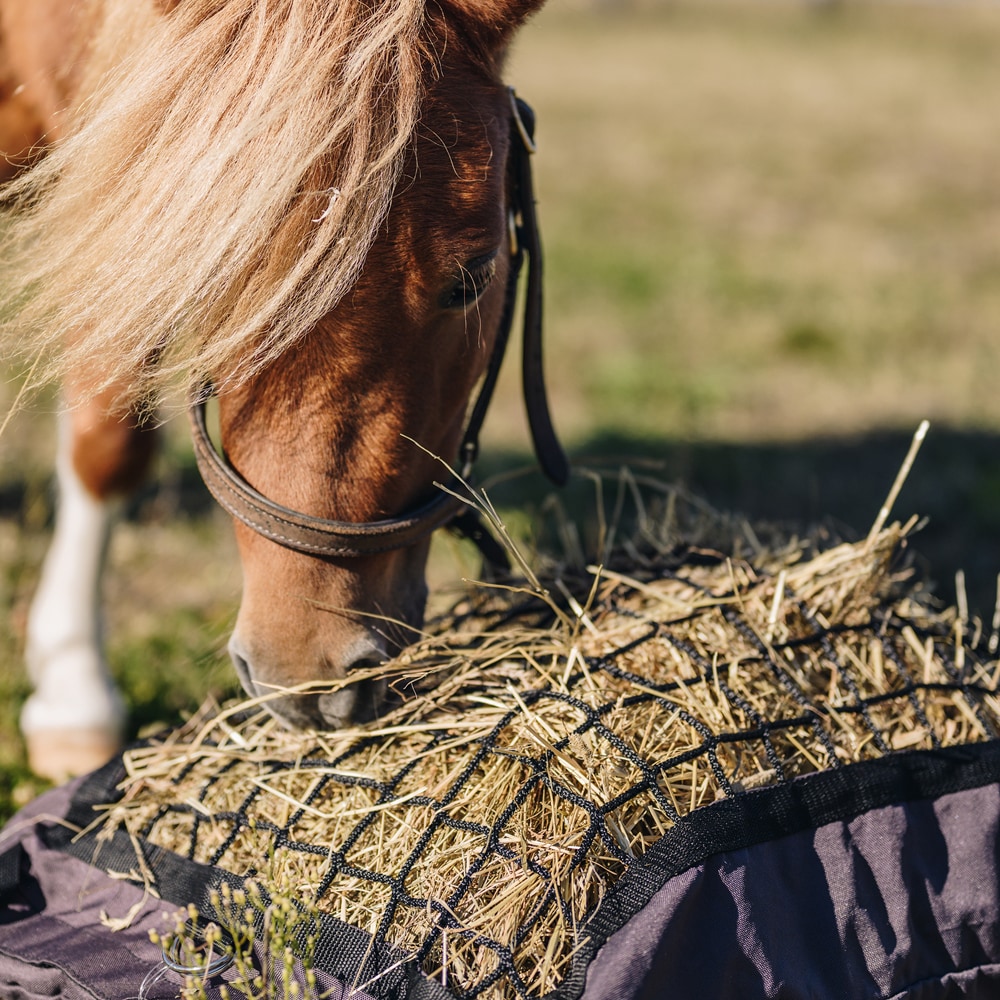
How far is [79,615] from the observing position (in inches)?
104

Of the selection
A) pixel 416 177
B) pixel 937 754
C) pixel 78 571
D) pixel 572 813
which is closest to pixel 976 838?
pixel 937 754

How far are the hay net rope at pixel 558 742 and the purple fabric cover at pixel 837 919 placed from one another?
106mm

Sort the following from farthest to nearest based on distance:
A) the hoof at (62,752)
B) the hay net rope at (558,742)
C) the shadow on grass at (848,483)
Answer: the shadow on grass at (848,483)
the hoof at (62,752)
the hay net rope at (558,742)

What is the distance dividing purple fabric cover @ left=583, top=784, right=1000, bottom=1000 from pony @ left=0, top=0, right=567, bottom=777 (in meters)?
0.63

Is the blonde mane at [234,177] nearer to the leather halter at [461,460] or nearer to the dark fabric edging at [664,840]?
the leather halter at [461,460]

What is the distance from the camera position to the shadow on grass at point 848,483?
10.8 feet

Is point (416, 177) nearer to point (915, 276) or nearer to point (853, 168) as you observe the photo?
point (915, 276)

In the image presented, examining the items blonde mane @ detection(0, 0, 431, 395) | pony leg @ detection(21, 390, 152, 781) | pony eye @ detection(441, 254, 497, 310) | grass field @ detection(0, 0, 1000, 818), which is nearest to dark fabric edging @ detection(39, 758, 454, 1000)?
grass field @ detection(0, 0, 1000, 818)

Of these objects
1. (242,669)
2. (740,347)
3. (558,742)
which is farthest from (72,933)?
(740,347)

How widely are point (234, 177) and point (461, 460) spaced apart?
2.72ft

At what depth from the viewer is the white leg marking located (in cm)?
250

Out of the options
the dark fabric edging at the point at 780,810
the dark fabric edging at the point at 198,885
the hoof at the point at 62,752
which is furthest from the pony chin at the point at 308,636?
the hoof at the point at 62,752

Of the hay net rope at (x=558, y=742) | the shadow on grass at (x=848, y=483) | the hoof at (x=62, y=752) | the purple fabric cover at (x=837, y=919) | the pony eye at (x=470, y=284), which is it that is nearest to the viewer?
the purple fabric cover at (x=837, y=919)

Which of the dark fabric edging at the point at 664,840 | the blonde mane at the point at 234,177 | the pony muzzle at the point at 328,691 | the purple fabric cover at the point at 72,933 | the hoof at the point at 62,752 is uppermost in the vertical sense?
the blonde mane at the point at 234,177
